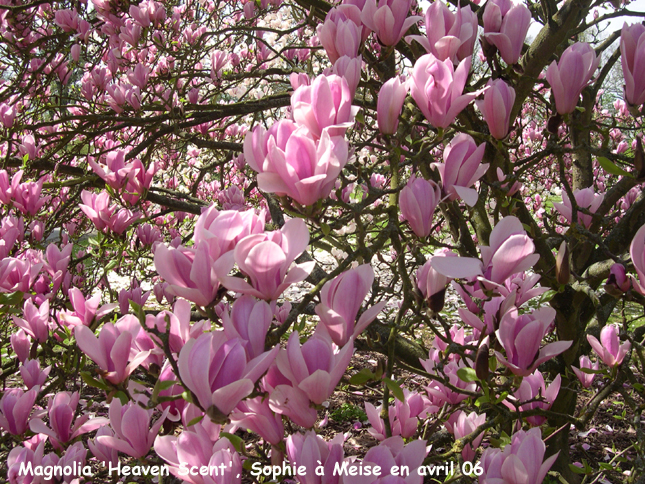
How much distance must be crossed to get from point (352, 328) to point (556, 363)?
2.07 metres

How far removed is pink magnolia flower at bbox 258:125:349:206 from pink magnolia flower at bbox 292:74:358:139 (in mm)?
76

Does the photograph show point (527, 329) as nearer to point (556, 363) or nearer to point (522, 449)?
point (522, 449)

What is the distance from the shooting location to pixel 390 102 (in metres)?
1.07

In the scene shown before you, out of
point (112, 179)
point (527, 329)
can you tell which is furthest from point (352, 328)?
point (112, 179)

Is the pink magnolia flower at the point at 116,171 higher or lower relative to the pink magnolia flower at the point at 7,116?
lower

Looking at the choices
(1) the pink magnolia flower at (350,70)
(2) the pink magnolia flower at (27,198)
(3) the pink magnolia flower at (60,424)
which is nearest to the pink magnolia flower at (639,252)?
(1) the pink magnolia flower at (350,70)

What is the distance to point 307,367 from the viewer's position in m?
0.79

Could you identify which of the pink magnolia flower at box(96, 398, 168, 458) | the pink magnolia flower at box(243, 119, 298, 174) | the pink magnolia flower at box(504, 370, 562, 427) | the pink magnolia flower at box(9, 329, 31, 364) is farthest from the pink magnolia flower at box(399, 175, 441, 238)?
the pink magnolia flower at box(9, 329, 31, 364)

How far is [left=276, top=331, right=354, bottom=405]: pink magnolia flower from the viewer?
0.77 meters

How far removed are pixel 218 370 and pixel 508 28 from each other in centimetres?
117

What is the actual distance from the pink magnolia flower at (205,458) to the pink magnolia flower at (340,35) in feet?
3.10

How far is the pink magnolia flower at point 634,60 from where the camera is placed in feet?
3.81

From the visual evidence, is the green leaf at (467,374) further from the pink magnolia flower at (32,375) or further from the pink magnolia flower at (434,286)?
the pink magnolia flower at (32,375)

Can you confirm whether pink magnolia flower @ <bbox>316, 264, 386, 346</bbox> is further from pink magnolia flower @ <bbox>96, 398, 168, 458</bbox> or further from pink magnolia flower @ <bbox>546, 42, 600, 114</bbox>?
pink magnolia flower @ <bbox>546, 42, 600, 114</bbox>
